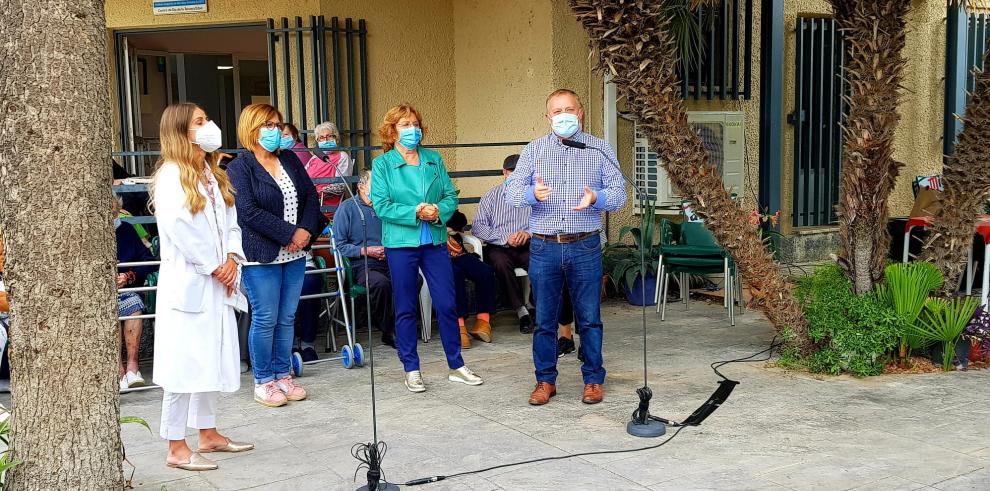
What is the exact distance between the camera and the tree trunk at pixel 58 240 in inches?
151

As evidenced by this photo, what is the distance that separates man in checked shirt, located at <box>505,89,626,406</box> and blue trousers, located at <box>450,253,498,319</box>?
207 centimetres

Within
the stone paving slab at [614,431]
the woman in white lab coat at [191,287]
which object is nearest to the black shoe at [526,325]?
the stone paving slab at [614,431]

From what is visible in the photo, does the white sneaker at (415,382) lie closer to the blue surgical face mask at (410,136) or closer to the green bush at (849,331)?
the blue surgical face mask at (410,136)

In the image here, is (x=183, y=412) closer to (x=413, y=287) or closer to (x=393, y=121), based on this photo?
(x=413, y=287)

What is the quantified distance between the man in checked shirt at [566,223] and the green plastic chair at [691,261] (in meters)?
2.61

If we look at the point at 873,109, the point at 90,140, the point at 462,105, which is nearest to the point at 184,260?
the point at 90,140

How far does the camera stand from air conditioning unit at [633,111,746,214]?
1048 centimetres

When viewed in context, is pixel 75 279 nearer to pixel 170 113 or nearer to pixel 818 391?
pixel 170 113

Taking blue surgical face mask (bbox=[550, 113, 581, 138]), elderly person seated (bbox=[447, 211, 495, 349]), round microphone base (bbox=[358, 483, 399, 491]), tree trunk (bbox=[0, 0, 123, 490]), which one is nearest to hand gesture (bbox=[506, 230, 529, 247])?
elderly person seated (bbox=[447, 211, 495, 349])

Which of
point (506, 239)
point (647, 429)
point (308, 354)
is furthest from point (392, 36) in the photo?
point (647, 429)

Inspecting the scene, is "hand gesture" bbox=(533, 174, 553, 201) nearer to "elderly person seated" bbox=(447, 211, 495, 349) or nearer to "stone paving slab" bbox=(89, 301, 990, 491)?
"stone paving slab" bbox=(89, 301, 990, 491)

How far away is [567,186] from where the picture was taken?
19.7 feet

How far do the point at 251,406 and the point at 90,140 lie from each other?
2683 millimetres

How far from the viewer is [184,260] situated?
489 cm
